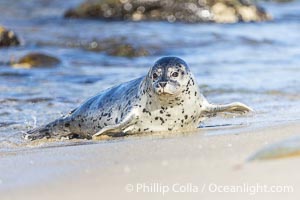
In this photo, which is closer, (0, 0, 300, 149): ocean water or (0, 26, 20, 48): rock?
(0, 0, 300, 149): ocean water

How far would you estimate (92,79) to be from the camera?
9.41m

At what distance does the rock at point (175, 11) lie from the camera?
1536cm

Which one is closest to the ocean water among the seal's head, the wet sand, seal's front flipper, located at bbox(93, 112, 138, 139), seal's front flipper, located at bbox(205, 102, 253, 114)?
seal's front flipper, located at bbox(205, 102, 253, 114)

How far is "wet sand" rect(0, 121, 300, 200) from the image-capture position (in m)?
3.45

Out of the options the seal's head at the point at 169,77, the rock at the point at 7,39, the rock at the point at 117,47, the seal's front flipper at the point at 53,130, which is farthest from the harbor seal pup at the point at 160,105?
the rock at the point at 7,39

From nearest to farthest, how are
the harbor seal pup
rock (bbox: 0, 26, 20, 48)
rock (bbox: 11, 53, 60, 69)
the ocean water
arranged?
1. the harbor seal pup
2. the ocean water
3. rock (bbox: 11, 53, 60, 69)
4. rock (bbox: 0, 26, 20, 48)

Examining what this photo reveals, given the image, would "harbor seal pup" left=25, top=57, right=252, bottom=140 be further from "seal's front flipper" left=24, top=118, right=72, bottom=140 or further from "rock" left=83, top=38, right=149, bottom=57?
"rock" left=83, top=38, right=149, bottom=57

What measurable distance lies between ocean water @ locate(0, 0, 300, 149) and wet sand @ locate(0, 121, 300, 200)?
0.69 meters

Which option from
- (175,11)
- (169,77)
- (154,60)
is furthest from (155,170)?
(175,11)

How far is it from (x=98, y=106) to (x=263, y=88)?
2521 millimetres

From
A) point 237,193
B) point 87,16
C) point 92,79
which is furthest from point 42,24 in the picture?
point 237,193

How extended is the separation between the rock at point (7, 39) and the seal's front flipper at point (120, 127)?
720cm

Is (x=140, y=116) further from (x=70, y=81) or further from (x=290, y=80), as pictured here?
(x=70, y=81)

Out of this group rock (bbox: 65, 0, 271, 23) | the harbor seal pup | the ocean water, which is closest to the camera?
the harbor seal pup
